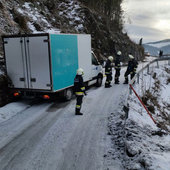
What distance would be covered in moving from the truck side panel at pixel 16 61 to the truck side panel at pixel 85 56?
287 cm

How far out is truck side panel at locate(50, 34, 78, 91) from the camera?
8227 mm

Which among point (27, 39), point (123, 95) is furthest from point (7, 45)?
point (123, 95)

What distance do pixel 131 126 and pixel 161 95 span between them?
26.7 ft

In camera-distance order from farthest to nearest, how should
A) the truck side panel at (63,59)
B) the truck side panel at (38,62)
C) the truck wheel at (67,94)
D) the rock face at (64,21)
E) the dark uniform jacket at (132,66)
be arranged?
the rock face at (64,21), the dark uniform jacket at (132,66), the truck wheel at (67,94), the truck side panel at (63,59), the truck side panel at (38,62)

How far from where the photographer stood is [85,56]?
10836 millimetres

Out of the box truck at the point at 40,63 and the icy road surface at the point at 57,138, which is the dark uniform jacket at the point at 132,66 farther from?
the box truck at the point at 40,63

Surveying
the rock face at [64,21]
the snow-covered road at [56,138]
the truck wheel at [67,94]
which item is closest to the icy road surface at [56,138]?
the snow-covered road at [56,138]

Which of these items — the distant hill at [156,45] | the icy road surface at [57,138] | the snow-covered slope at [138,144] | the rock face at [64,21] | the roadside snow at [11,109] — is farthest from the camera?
the distant hill at [156,45]

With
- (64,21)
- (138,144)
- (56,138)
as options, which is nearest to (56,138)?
(56,138)

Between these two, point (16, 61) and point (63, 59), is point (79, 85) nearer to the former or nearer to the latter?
point (63, 59)

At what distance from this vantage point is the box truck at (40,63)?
8.09 metres

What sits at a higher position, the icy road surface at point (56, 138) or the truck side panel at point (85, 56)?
the truck side panel at point (85, 56)

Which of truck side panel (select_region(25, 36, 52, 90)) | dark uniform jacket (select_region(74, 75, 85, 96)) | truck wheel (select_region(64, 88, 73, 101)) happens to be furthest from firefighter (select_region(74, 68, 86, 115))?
truck wheel (select_region(64, 88, 73, 101))

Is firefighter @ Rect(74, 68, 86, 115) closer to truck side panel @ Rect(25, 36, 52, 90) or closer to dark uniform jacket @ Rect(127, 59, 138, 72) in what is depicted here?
truck side panel @ Rect(25, 36, 52, 90)
